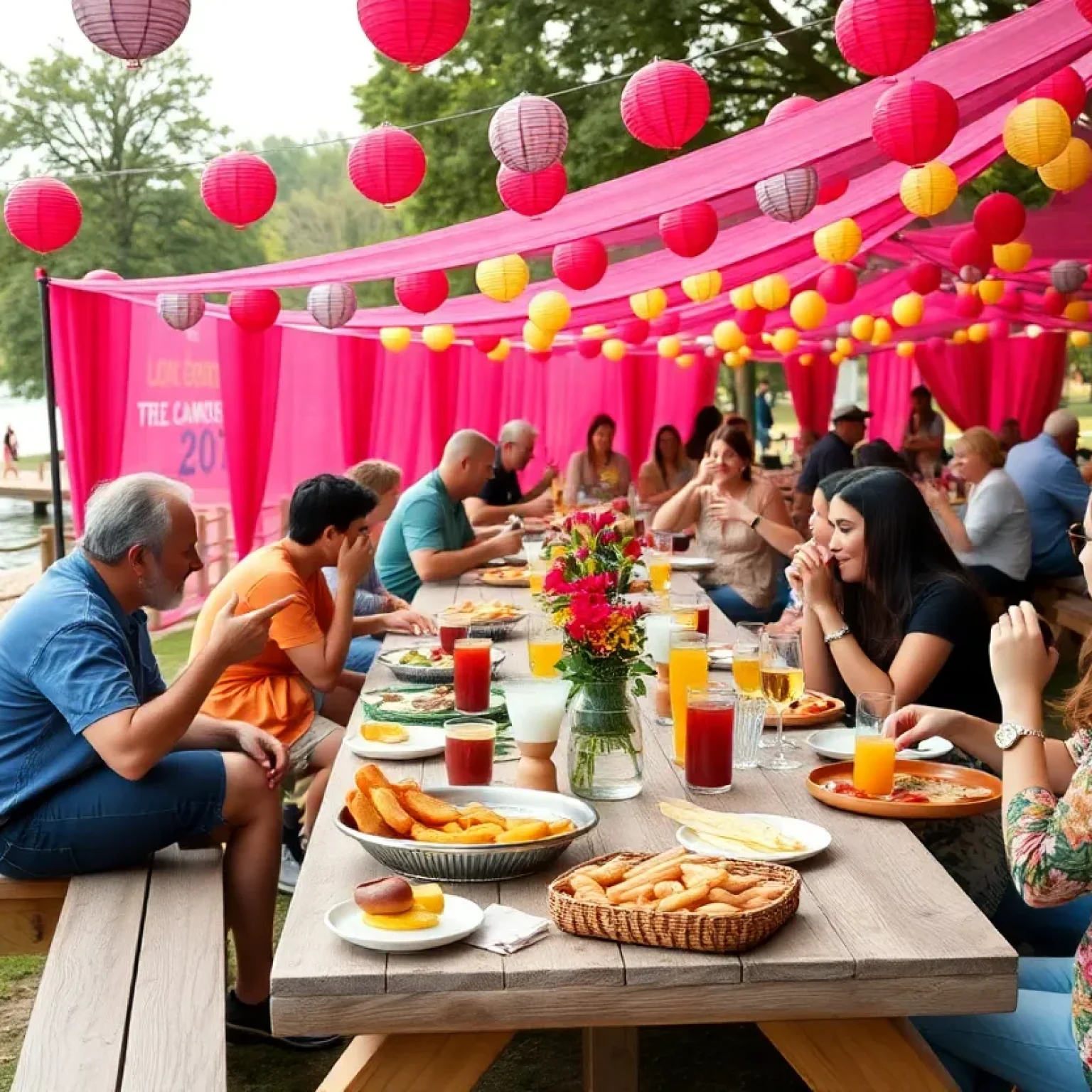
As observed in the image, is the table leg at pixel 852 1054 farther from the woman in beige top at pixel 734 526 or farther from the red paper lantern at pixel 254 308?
the red paper lantern at pixel 254 308

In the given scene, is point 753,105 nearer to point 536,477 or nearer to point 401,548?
point 536,477

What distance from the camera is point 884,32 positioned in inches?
119

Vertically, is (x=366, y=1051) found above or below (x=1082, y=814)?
below

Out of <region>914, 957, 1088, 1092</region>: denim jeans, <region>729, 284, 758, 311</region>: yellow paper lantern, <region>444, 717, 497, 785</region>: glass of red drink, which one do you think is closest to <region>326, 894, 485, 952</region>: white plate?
<region>444, 717, 497, 785</region>: glass of red drink

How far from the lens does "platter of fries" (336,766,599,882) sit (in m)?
1.90

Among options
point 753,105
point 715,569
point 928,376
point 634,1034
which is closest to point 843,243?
point 715,569

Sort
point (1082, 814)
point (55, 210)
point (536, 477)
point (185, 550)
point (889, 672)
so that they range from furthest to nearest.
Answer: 1. point (536, 477)
2. point (55, 210)
3. point (889, 672)
4. point (185, 550)
5. point (1082, 814)

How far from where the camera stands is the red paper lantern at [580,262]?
17.7ft

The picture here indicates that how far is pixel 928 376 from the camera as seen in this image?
18188 mm

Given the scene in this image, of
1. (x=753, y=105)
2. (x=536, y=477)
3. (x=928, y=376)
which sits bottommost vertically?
(x=536, y=477)

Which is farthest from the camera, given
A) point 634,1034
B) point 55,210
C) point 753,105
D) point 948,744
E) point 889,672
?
point 753,105

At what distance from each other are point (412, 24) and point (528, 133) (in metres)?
0.85

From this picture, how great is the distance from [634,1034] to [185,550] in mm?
1292

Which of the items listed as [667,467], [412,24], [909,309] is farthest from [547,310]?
[909,309]
